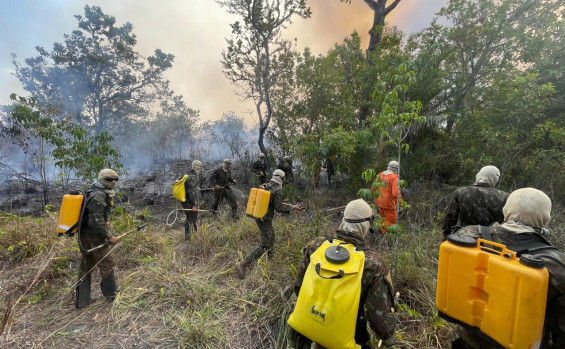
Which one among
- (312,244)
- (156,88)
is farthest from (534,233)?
(156,88)

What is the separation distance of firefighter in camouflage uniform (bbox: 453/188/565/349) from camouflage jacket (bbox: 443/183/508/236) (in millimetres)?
1446

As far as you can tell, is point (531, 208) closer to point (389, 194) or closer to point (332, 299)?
point (332, 299)

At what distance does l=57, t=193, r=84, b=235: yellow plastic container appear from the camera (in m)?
3.10

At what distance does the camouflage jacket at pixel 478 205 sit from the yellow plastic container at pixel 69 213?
195 inches

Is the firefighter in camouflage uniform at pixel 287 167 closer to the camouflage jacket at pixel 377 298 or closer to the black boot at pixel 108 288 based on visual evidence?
the black boot at pixel 108 288

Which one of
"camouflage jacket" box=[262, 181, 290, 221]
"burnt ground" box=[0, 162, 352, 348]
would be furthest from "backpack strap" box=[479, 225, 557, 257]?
"camouflage jacket" box=[262, 181, 290, 221]

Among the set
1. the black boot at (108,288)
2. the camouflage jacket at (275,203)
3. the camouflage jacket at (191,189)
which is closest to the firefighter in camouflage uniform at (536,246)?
the camouflage jacket at (275,203)

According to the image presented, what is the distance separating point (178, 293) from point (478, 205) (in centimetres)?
405

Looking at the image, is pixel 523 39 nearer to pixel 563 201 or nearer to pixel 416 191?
pixel 563 201

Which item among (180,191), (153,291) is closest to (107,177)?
(153,291)

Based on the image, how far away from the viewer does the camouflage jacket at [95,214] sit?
125 inches

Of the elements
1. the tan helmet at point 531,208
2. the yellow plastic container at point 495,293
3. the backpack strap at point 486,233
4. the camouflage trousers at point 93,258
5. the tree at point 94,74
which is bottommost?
the camouflage trousers at point 93,258

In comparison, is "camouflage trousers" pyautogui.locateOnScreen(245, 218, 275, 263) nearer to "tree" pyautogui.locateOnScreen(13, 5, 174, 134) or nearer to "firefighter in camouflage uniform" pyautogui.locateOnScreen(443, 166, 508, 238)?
"firefighter in camouflage uniform" pyautogui.locateOnScreen(443, 166, 508, 238)

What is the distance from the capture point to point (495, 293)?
1.21m
